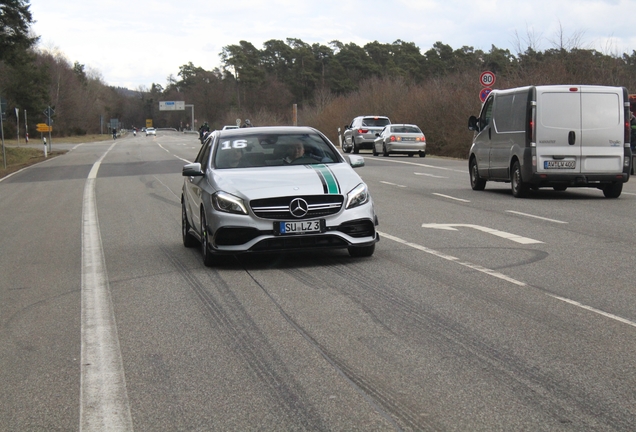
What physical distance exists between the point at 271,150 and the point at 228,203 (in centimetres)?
139

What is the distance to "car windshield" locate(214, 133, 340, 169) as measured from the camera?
414 inches

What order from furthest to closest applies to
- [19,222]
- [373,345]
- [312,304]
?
1. [19,222]
2. [312,304]
3. [373,345]

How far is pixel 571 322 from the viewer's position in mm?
6730

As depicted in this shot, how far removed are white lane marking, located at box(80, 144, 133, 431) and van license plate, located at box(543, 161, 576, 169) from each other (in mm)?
9849

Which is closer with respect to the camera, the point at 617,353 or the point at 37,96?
the point at 617,353

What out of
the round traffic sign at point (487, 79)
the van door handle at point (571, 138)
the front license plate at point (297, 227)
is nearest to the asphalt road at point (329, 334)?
the front license plate at point (297, 227)

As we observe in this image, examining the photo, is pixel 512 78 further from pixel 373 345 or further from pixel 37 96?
pixel 37 96

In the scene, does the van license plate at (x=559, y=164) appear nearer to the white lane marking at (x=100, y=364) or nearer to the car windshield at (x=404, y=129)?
the white lane marking at (x=100, y=364)

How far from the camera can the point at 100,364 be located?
5.84m

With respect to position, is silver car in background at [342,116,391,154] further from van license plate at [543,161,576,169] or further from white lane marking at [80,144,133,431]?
white lane marking at [80,144,133,431]

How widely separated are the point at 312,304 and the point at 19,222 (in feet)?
32.0

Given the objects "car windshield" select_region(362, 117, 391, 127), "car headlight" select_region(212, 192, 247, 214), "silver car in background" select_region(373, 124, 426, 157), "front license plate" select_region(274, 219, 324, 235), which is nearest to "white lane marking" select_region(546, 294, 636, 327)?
"front license plate" select_region(274, 219, 324, 235)

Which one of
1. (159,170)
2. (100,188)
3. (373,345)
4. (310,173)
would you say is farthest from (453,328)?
(159,170)

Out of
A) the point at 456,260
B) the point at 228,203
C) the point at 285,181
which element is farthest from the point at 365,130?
the point at 228,203
